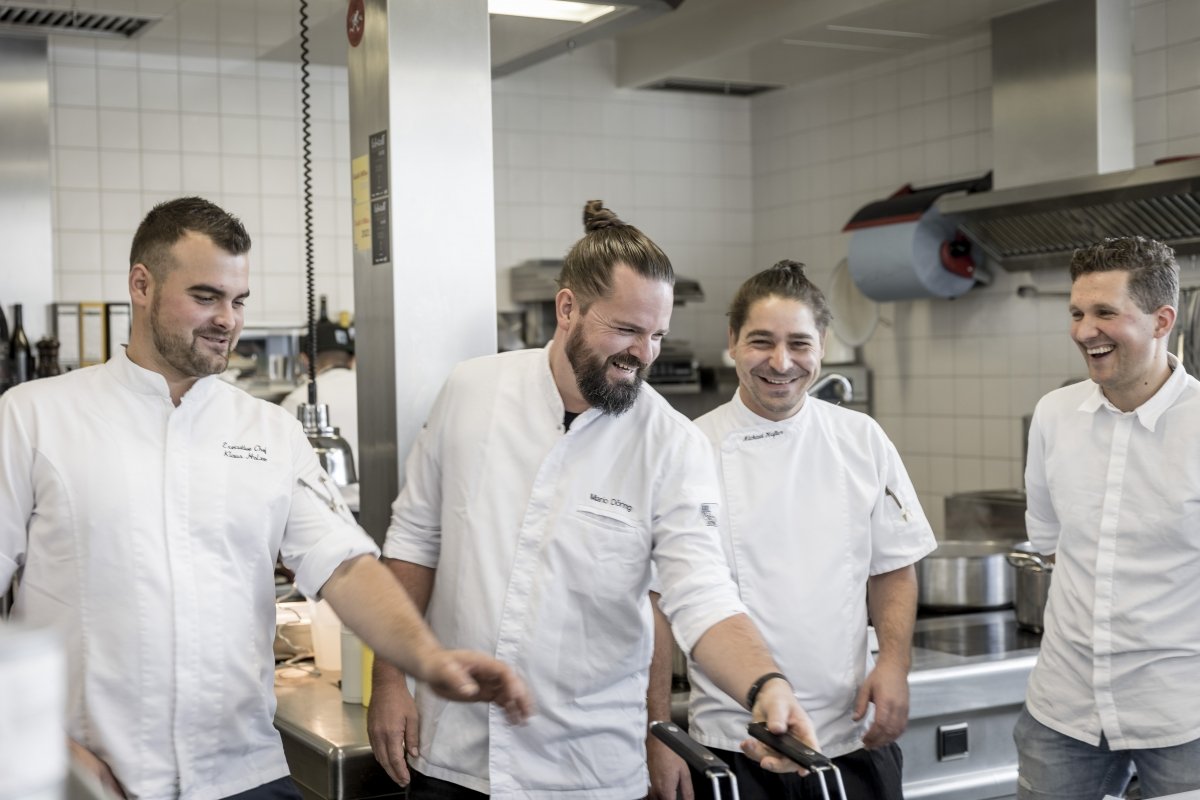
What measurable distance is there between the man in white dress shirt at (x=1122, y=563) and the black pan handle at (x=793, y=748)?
42.6 inches

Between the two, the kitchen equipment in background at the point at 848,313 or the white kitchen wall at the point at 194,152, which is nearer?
the white kitchen wall at the point at 194,152

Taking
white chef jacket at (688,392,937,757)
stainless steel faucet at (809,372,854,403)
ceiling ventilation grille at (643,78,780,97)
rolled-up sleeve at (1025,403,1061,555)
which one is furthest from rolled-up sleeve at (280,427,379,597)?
ceiling ventilation grille at (643,78,780,97)

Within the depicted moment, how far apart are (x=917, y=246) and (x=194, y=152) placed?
3.14m

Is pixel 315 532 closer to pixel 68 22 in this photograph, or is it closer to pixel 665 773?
pixel 665 773

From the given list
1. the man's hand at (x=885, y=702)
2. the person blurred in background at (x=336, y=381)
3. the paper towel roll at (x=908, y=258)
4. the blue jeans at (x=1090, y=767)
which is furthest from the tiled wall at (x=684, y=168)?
the man's hand at (x=885, y=702)

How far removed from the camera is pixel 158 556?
1.99m

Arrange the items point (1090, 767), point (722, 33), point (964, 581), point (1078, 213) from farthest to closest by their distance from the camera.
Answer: point (722, 33), point (1078, 213), point (964, 581), point (1090, 767)

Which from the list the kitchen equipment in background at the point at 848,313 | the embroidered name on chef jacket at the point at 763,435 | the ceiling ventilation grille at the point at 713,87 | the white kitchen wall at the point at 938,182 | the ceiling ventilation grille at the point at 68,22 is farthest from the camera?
the ceiling ventilation grille at the point at 713,87

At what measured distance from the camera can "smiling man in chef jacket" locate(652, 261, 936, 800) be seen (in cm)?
237

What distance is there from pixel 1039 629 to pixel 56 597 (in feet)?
7.22

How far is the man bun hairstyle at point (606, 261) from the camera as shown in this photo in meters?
2.09

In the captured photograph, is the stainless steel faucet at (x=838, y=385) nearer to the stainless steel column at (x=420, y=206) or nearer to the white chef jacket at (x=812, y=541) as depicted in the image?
the white chef jacket at (x=812, y=541)

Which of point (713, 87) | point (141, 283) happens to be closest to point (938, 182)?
point (713, 87)

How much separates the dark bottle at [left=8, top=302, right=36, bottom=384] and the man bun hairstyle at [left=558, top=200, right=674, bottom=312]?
4048mm
